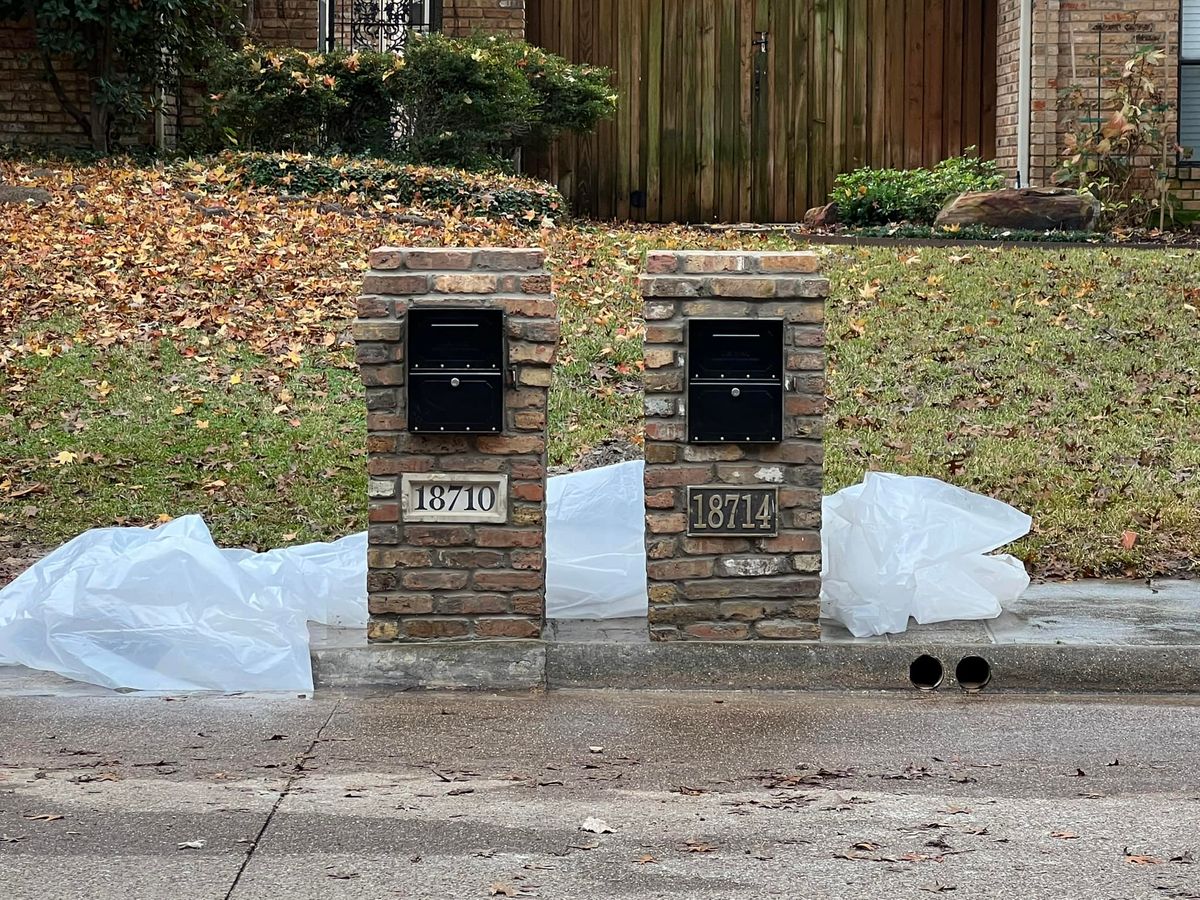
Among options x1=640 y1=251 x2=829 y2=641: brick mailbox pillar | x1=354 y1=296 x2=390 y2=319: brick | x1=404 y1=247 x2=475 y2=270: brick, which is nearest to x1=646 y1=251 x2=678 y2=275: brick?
x1=640 y1=251 x2=829 y2=641: brick mailbox pillar

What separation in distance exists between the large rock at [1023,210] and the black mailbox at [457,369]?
950 cm

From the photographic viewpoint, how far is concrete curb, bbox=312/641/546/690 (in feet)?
18.9

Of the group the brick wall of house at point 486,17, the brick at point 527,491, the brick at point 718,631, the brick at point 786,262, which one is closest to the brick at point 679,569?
the brick at point 718,631

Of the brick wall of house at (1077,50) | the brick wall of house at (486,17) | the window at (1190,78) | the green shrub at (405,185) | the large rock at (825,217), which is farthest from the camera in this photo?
the brick wall of house at (486,17)

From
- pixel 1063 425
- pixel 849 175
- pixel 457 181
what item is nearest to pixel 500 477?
pixel 1063 425

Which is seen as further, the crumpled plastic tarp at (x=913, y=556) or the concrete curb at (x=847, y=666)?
the crumpled plastic tarp at (x=913, y=556)

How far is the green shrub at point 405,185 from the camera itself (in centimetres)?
1400

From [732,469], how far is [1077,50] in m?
11.8

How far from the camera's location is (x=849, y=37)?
17.2m

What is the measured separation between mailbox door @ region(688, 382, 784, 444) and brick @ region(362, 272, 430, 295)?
941 mm

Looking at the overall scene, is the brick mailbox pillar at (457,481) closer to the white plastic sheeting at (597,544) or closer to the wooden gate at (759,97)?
the white plastic sheeting at (597,544)

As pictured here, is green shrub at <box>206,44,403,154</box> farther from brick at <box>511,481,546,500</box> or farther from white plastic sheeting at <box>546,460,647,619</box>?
brick at <box>511,481,546,500</box>

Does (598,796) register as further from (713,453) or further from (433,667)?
(713,453)

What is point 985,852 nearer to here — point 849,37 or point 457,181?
point 457,181
